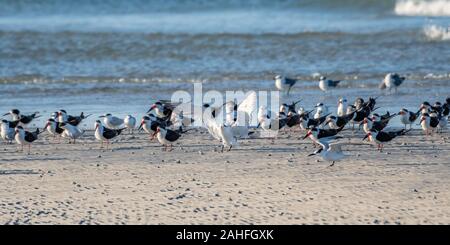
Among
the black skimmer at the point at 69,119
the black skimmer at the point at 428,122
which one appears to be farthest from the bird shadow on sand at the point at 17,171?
the black skimmer at the point at 428,122

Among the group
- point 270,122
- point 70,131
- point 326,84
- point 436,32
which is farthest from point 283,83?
point 436,32

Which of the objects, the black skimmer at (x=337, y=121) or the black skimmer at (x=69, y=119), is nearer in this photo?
the black skimmer at (x=69, y=119)

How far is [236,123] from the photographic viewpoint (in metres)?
12.4

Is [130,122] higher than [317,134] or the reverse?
higher

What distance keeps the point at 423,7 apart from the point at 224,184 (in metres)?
29.2

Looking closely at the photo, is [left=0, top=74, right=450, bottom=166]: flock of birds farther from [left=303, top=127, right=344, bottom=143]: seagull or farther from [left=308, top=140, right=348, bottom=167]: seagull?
[left=308, top=140, right=348, bottom=167]: seagull

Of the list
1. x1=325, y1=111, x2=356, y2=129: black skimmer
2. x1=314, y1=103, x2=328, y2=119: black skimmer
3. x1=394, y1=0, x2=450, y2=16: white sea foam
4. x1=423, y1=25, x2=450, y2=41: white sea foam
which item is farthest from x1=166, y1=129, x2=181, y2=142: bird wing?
x1=394, y1=0, x2=450, y2=16: white sea foam

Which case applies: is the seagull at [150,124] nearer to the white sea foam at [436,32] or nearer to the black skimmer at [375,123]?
the black skimmer at [375,123]

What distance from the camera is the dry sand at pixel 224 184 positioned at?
856 centimetres

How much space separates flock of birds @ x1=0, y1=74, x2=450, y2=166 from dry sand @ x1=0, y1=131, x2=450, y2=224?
17cm

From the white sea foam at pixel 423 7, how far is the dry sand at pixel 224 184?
24.6 metres

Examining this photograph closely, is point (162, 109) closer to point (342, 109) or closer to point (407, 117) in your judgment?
point (342, 109)
